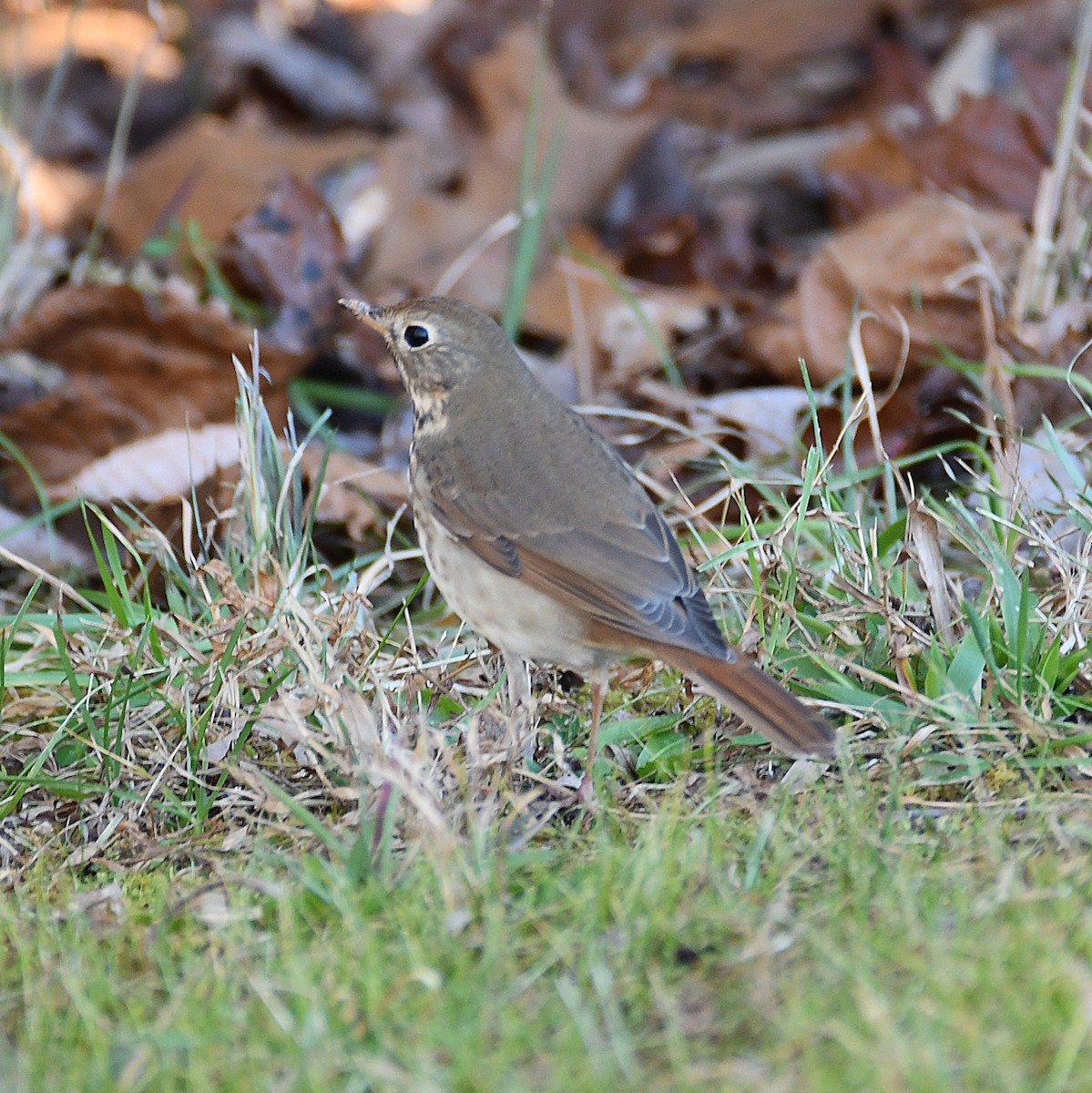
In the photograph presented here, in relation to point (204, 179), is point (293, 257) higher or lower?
higher

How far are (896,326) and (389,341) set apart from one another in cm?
164

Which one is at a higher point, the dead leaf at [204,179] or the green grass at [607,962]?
the green grass at [607,962]

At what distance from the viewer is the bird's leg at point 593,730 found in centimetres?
308

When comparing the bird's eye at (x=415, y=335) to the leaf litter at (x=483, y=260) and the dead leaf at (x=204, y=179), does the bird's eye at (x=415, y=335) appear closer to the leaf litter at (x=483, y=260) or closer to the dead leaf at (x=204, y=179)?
the leaf litter at (x=483, y=260)

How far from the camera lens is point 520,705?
127 inches

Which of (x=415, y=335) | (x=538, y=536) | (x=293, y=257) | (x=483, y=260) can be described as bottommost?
(x=483, y=260)

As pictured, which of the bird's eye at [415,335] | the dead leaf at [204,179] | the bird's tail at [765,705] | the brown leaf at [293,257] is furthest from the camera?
the dead leaf at [204,179]

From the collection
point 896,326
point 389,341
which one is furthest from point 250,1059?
point 896,326

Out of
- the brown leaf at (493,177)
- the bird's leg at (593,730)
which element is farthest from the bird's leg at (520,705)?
the brown leaf at (493,177)

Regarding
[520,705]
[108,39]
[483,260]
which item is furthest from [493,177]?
[520,705]

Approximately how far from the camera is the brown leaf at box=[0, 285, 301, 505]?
15.8ft

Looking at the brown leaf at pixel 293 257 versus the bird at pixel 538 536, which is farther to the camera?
the brown leaf at pixel 293 257

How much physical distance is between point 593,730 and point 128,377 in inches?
93.3

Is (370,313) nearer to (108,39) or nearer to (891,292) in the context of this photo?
(891,292)
